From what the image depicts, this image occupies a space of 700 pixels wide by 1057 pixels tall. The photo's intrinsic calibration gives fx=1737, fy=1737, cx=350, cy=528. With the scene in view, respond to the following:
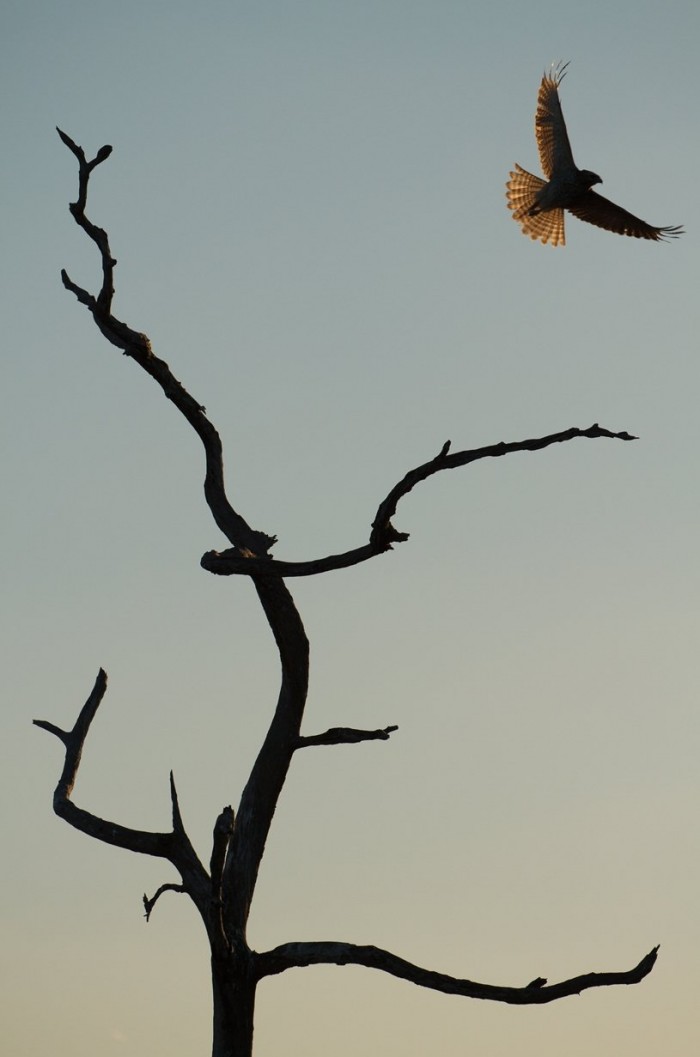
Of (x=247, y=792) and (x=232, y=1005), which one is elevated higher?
(x=247, y=792)

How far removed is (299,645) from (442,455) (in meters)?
2.35

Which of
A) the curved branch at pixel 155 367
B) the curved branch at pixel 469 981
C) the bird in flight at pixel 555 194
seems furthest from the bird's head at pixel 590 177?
the curved branch at pixel 469 981

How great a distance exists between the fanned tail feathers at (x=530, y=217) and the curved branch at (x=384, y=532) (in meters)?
11.0

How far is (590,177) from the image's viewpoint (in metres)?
20.4

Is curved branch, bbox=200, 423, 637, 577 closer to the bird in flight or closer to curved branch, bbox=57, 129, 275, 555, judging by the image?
curved branch, bbox=57, 129, 275, 555

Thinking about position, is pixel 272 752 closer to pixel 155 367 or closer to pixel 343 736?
pixel 343 736

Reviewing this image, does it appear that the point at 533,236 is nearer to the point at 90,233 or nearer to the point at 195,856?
the point at 90,233

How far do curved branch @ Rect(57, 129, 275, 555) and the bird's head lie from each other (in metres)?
8.57

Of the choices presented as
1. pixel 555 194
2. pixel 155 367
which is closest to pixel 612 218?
pixel 555 194

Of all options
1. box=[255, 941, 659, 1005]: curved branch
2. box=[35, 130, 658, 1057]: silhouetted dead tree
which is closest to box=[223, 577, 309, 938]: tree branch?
box=[35, 130, 658, 1057]: silhouetted dead tree

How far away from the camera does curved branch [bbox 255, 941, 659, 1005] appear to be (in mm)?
12281

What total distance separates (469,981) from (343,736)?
6.39 feet

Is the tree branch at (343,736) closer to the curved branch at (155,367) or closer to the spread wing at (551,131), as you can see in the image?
the curved branch at (155,367)

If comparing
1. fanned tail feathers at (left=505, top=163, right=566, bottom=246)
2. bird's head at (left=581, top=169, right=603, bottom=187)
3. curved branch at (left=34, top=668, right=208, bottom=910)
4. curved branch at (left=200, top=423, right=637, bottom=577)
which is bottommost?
curved branch at (left=34, top=668, right=208, bottom=910)
